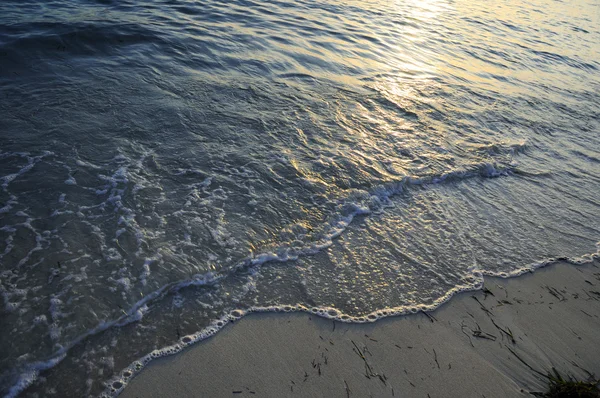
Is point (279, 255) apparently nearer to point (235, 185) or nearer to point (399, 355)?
point (235, 185)

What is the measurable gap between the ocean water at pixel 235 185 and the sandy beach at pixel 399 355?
6.8 inches

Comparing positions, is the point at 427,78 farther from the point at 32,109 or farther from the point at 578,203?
the point at 32,109

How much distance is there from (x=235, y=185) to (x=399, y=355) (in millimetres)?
2739

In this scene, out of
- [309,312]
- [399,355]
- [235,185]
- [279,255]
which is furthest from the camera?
[235,185]

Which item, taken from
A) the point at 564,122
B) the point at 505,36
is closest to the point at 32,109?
the point at 564,122

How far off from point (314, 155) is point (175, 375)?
11.8ft

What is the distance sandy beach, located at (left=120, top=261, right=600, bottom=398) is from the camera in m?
2.76

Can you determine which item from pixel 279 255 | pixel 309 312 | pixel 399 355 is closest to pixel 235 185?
pixel 279 255

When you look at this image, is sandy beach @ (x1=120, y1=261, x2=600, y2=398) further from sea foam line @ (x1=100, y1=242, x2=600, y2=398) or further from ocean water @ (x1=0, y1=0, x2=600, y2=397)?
ocean water @ (x1=0, y1=0, x2=600, y2=397)

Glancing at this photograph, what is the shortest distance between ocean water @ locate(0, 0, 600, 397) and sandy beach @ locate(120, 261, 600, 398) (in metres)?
0.17

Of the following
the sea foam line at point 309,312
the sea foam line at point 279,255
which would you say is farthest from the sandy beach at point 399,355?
the sea foam line at point 279,255

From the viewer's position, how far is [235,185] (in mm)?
4809

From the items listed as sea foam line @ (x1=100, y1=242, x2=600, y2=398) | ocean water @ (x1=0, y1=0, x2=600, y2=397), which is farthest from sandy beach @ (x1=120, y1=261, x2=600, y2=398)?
ocean water @ (x1=0, y1=0, x2=600, y2=397)

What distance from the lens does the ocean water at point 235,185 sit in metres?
3.22
